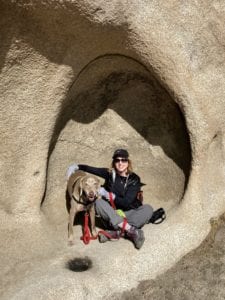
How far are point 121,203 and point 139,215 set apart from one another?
0.20 meters

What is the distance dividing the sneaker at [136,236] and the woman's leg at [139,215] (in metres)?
0.10

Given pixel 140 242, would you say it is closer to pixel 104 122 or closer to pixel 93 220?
pixel 93 220

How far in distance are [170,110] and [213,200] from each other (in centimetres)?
99

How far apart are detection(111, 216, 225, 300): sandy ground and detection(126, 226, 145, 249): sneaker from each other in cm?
33

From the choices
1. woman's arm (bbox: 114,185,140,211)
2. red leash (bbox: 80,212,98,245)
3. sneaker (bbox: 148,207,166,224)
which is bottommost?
red leash (bbox: 80,212,98,245)

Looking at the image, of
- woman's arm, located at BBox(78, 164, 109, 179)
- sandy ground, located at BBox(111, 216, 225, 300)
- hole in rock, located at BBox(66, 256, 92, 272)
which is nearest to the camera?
sandy ground, located at BBox(111, 216, 225, 300)

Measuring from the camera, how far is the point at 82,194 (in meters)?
4.21

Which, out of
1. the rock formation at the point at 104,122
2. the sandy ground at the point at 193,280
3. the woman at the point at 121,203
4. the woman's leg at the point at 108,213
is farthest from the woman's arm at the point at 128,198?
the sandy ground at the point at 193,280

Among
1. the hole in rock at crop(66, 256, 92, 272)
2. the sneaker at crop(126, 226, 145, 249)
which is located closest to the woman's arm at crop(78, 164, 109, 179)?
the sneaker at crop(126, 226, 145, 249)

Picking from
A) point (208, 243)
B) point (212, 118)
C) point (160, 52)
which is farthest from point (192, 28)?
point (208, 243)

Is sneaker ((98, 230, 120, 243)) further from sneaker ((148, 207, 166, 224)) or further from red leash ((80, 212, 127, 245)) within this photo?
sneaker ((148, 207, 166, 224))

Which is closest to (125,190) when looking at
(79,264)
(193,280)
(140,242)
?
(140,242)

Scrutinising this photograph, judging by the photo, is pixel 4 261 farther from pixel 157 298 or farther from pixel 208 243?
pixel 208 243

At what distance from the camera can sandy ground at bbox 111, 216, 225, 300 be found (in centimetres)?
372
